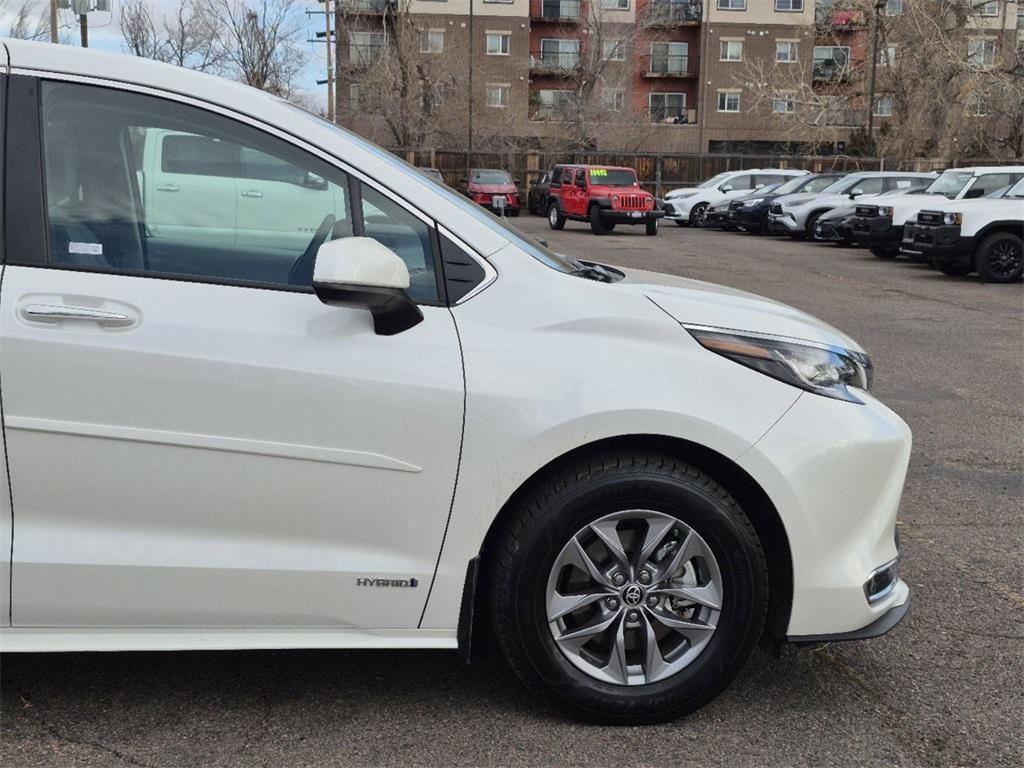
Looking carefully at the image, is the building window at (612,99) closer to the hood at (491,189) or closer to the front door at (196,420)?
the hood at (491,189)

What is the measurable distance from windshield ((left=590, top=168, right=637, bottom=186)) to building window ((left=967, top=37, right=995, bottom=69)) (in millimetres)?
14377

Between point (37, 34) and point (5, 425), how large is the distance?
4015cm

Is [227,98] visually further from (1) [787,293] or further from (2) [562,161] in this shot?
(2) [562,161]

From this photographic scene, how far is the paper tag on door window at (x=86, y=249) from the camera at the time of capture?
9.61 feet

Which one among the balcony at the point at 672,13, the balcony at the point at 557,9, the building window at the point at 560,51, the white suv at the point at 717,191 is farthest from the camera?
the building window at the point at 560,51

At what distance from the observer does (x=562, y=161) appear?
149 feet

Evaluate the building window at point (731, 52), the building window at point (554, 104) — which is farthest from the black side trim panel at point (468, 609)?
the building window at point (731, 52)

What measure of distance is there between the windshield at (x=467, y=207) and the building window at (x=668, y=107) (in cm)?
6042

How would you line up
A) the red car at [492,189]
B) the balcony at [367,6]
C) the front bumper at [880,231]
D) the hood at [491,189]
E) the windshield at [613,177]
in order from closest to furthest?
the front bumper at [880,231]
the windshield at [613,177]
the red car at [492,189]
the hood at [491,189]
the balcony at [367,6]

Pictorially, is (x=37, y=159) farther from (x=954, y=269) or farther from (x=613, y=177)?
(x=613, y=177)

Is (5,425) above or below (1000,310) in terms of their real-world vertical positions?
above

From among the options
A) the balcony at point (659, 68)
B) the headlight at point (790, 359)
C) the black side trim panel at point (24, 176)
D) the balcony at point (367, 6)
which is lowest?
the headlight at point (790, 359)

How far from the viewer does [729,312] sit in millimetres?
3307

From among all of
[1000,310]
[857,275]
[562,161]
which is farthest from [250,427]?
[562,161]
